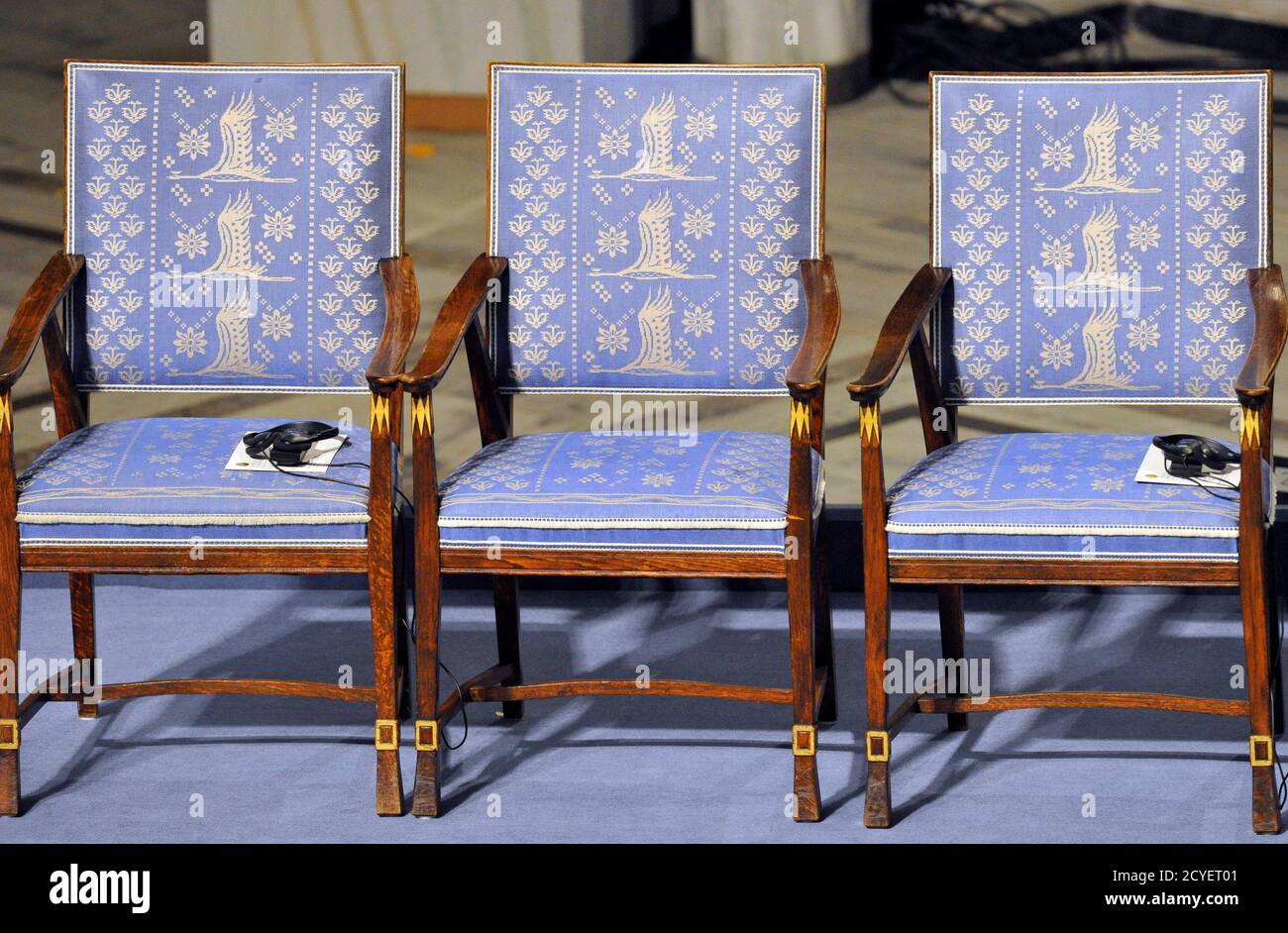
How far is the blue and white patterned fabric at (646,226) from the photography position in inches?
136

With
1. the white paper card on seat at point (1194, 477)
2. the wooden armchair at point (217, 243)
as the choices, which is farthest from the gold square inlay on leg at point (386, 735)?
the white paper card on seat at point (1194, 477)

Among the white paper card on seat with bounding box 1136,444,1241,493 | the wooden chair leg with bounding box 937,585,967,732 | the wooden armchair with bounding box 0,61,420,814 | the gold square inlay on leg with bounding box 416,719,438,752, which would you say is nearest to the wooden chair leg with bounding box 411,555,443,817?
the gold square inlay on leg with bounding box 416,719,438,752

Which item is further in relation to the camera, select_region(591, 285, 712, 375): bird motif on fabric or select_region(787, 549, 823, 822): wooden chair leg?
select_region(591, 285, 712, 375): bird motif on fabric

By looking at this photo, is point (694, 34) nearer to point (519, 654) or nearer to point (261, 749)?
point (519, 654)

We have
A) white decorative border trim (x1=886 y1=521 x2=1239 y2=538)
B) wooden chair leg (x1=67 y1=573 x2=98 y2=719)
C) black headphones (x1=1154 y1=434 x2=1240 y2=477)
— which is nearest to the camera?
white decorative border trim (x1=886 y1=521 x2=1239 y2=538)

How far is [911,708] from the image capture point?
3320mm

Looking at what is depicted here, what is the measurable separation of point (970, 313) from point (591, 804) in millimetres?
982

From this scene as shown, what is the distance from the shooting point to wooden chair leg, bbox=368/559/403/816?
127 inches

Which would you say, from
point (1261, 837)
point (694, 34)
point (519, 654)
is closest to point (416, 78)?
point (694, 34)

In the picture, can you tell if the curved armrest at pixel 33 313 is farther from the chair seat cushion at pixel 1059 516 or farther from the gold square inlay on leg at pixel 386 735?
the chair seat cushion at pixel 1059 516

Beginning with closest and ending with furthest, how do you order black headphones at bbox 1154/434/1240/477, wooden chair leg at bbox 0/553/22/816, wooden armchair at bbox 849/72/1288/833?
black headphones at bbox 1154/434/1240/477
wooden chair leg at bbox 0/553/22/816
wooden armchair at bbox 849/72/1288/833

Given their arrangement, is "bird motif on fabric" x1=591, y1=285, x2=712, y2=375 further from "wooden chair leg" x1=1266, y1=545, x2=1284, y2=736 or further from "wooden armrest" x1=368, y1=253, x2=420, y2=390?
"wooden chair leg" x1=1266, y1=545, x2=1284, y2=736

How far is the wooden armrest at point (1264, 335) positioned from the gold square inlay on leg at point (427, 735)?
1.26 metres

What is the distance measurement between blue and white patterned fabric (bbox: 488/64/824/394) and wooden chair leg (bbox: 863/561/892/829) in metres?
0.48
